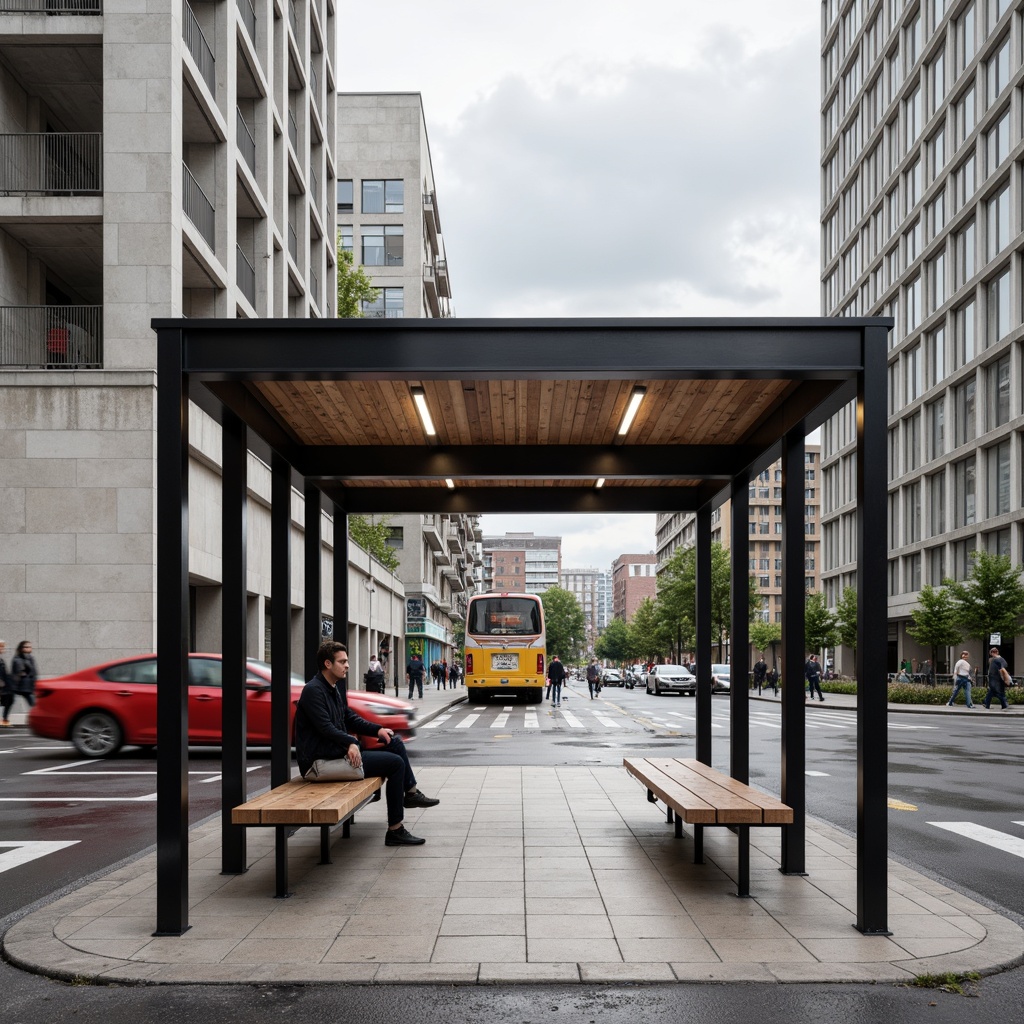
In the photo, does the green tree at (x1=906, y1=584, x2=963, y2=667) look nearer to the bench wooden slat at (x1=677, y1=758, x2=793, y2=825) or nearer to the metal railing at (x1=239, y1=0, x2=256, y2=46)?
the metal railing at (x1=239, y1=0, x2=256, y2=46)

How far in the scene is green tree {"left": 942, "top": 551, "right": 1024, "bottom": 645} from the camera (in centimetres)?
4300

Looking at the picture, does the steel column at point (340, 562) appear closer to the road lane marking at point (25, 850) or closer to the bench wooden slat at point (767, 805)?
the road lane marking at point (25, 850)

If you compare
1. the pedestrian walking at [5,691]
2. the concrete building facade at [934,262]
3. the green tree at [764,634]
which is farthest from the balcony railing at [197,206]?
the green tree at [764,634]

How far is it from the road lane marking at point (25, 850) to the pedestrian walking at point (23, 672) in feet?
42.3

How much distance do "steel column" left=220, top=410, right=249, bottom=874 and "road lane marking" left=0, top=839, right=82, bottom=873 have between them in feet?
5.93

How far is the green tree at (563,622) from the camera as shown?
164875 mm

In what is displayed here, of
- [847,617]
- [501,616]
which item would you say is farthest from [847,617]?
[501,616]

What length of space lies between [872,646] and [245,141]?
2896 centimetres

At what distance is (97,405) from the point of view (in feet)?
75.9

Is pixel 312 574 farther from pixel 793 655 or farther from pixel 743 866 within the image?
pixel 743 866

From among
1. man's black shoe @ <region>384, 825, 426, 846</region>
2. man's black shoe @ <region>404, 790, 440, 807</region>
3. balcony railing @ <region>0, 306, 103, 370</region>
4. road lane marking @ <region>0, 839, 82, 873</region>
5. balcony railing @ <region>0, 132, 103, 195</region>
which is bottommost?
road lane marking @ <region>0, 839, 82, 873</region>

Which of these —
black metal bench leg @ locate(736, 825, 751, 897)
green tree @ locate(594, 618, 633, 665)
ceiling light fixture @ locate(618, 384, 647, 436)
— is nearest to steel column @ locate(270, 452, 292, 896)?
ceiling light fixture @ locate(618, 384, 647, 436)

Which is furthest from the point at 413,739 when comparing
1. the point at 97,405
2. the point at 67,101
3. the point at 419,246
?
the point at 419,246

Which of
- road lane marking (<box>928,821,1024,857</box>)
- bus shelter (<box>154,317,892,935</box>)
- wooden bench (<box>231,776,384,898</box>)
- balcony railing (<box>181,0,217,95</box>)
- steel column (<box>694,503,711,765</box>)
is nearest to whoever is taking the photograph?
bus shelter (<box>154,317,892,935</box>)
